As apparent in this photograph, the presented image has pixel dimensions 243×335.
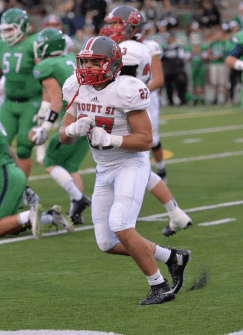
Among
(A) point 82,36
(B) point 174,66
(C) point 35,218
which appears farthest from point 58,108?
(A) point 82,36

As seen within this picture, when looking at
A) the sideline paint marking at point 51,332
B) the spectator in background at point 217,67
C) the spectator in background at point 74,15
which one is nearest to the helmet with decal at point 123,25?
the sideline paint marking at point 51,332

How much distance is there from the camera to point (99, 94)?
13.5ft

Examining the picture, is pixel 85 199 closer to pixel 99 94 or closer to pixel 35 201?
pixel 35 201

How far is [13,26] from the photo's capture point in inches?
285

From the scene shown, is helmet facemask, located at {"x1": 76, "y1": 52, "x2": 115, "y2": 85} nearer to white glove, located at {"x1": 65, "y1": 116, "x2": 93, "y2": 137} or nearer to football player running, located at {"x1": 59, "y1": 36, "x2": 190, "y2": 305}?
football player running, located at {"x1": 59, "y1": 36, "x2": 190, "y2": 305}

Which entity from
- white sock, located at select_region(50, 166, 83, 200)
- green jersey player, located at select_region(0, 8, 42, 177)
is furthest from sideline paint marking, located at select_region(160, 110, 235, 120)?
white sock, located at select_region(50, 166, 83, 200)

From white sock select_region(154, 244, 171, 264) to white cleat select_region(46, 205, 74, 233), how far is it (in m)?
1.78

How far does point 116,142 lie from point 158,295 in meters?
0.89

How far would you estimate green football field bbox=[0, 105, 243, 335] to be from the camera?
151 inches

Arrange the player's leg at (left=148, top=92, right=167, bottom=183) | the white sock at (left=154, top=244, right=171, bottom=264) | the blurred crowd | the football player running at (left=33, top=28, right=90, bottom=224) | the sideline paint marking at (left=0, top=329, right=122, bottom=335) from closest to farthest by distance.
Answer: the sideline paint marking at (left=0, top=329, right=122, bottom=335), the white sock at (left=154, top=244, right=171, bottom=264), the football player running at (left=33, top=28, right=90, bottom=224), the player's leg at (left=148, top=92, right=167, bottom=183), the blurred crowd

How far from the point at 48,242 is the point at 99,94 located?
2.12 meters

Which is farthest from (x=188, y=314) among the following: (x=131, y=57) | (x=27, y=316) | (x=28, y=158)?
(x=28, y=158)

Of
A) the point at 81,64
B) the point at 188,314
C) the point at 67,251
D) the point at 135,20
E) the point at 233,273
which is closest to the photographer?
the point at 188,314

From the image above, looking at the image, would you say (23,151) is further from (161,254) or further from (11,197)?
(161,254)
